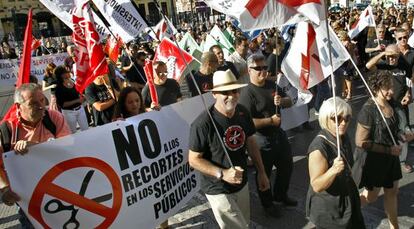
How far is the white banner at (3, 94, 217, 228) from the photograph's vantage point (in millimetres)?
3262

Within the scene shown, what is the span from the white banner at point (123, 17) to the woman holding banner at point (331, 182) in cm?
495

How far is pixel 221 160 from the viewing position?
3.49 meters

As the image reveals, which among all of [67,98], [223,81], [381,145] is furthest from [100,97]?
[381,145]

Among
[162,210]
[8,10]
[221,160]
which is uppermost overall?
[8,10]

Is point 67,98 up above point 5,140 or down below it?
below

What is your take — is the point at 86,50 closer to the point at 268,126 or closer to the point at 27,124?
the point at 27,124

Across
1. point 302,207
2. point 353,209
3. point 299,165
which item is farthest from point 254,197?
point 353,209

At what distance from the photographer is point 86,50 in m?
5.23

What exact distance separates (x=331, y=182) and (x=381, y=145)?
1221 millimetres

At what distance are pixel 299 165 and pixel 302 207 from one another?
141 cm

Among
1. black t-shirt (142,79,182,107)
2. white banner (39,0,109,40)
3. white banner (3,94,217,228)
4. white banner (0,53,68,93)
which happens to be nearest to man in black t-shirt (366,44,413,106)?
black t-shirt (142,79,182,107)

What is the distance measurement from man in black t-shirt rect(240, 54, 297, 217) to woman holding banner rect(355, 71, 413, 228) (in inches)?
41.2

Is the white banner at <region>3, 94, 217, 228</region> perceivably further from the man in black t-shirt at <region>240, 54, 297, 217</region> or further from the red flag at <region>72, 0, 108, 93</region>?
the red flag at <region>72, 0, 108, 93</region>

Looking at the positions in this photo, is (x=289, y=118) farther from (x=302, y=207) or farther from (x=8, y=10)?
(x=8, y=10)
